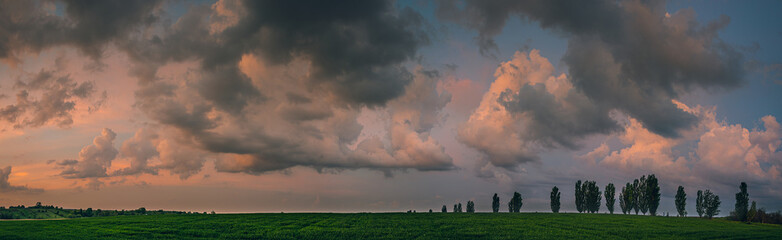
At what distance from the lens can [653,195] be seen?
131 m

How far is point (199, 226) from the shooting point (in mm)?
61312

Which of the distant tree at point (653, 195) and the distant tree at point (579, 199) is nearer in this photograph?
the distant tree at point (653, 195)

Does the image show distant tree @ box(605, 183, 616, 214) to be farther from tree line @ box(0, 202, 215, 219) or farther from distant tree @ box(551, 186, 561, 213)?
tree line @ box(0, 202, 215, 219)

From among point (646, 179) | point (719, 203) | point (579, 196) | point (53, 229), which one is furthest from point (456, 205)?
point (53, 229)

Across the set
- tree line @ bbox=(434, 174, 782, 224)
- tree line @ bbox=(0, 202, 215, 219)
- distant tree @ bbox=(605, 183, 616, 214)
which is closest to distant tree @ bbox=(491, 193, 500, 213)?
tree line @ bbox=(434, 174, 782, 224)

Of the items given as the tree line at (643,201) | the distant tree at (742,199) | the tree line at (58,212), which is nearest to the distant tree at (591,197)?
the tree line at (643,201)

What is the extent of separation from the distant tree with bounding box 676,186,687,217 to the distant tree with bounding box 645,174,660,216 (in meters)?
12.0

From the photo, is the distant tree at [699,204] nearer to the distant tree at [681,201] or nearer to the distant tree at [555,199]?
the distant tree at [681,201]

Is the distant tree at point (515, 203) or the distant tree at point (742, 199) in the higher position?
the distant tree at point (742, 199)

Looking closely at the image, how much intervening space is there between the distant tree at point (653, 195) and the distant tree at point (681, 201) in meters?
12.0

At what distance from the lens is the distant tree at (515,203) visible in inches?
6183

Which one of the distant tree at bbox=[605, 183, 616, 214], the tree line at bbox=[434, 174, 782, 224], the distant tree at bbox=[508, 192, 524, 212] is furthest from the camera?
the distant tree at bbox=[508, 192, 524, 212]

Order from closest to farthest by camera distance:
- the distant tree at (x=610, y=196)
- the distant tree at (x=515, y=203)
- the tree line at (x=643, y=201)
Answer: the tree line at (x=643, y=201) → the distant tree at (x=610, y=196) → the distant tree at (x=515, y=203)

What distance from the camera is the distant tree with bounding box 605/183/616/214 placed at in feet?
479
